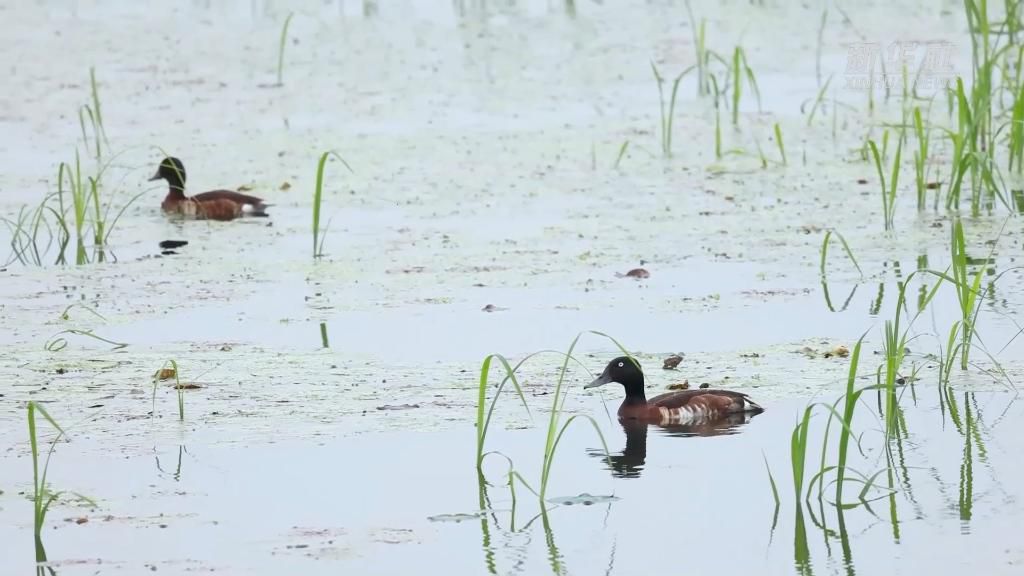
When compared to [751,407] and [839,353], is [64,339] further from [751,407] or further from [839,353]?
[839,353]

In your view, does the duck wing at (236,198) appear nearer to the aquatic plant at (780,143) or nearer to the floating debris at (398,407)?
the aquatic plant at (780,143)

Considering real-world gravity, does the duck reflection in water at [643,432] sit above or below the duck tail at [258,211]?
below

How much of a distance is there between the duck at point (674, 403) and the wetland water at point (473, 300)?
9 centimetres

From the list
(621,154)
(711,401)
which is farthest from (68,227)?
(711,401)

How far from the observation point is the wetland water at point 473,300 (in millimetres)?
5547

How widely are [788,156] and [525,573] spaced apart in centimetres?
781

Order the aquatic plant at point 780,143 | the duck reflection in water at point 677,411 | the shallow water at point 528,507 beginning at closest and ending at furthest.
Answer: the shallow water at point 528,507 < the duck reflection in water at point 677,411 < the aquatic plant at point 780,143

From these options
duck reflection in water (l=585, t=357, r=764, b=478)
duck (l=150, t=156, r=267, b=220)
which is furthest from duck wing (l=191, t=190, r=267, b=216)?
duck reflection in water (l=585, t=357, r=764, b=478)

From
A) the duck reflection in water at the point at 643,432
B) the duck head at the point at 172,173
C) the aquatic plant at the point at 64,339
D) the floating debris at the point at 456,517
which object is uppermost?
the duck head at the point at 172,173

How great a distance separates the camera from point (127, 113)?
13758mm

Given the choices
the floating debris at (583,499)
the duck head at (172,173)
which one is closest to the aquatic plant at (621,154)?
the duck head at (172,173)

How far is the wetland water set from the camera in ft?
18.2

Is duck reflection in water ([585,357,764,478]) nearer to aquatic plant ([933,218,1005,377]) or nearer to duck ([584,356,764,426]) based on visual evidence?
duck ([584,356,764,426])

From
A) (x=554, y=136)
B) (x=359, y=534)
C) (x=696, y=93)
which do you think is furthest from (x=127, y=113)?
(x=359, y=534)
